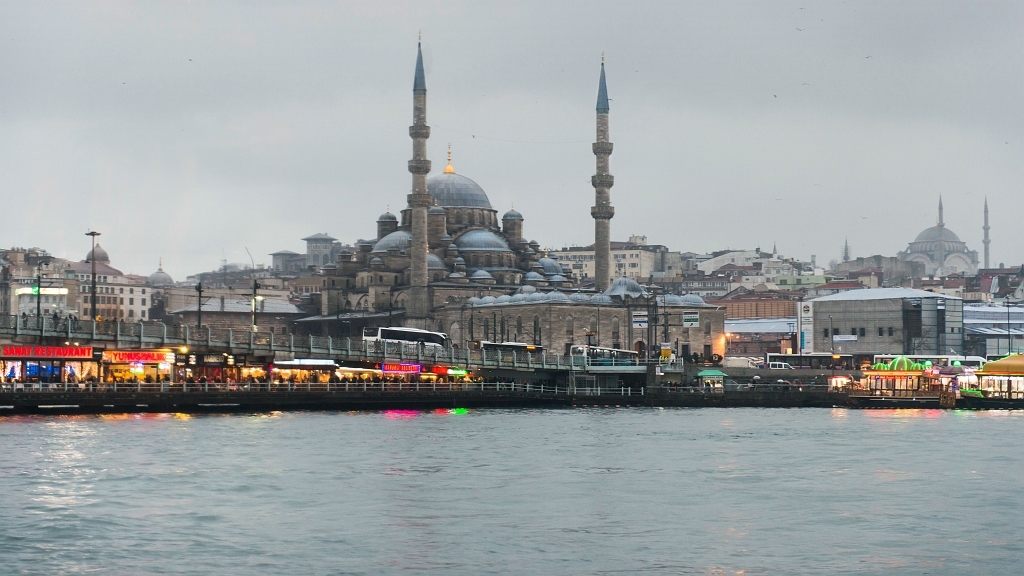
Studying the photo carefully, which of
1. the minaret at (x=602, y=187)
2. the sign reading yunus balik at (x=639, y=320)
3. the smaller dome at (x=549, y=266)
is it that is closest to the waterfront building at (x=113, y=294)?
the smaller dome at (x=549, y=266)

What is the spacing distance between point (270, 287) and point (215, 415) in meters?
89.6

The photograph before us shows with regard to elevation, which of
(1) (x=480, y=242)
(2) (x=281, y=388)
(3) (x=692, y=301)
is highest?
(1) (x=480, y=242)

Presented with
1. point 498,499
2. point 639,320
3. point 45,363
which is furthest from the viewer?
point 639,320

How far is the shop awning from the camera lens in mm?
71500

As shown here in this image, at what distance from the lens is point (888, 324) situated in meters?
101

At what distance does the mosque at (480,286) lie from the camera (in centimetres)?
10225

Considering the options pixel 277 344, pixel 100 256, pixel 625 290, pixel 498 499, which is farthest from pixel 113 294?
pixel 498 499

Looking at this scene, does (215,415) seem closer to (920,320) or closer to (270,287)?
(920,320)

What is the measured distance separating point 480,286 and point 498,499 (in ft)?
260

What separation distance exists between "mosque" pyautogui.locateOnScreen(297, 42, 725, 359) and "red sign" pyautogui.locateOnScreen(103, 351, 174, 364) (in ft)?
104

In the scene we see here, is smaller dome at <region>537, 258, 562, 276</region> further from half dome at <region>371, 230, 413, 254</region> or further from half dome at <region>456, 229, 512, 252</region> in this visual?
half dome at <region>371, 230, 413, 254</region>

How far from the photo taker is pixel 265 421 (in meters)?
56.8

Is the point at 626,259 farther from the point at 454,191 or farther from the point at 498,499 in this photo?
the point at 498,499

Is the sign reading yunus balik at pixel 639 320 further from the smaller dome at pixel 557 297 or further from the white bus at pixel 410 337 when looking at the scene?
the white bus at pixel 410 337
